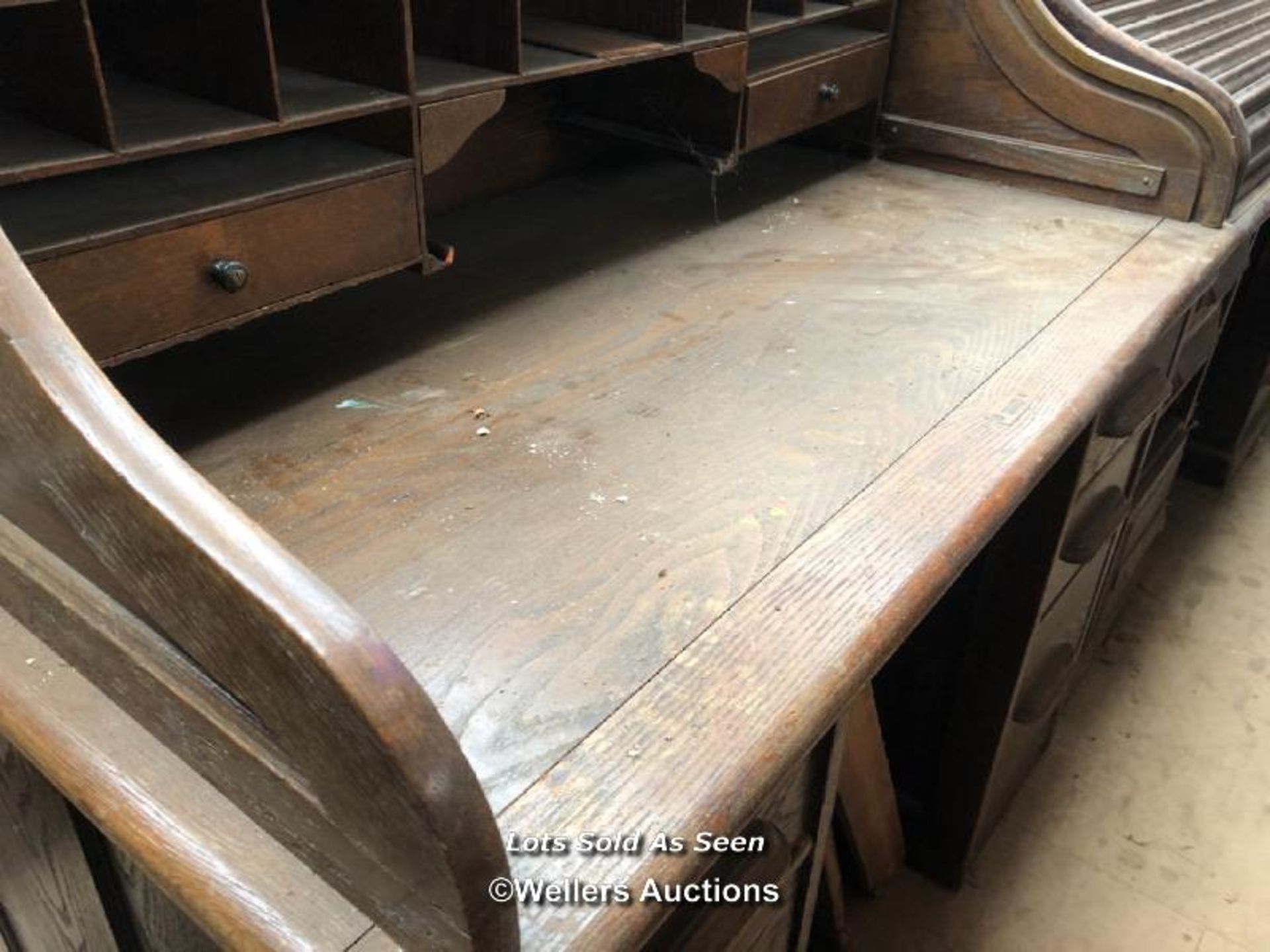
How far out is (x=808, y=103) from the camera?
1.33 meters

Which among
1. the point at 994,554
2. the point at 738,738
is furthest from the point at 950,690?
the point at 738,738

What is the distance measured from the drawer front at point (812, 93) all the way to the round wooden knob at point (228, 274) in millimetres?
674

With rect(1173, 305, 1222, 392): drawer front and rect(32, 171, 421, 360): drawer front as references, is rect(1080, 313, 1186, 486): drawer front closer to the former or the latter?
rect(1173, 305, 1222, 392): drawer front

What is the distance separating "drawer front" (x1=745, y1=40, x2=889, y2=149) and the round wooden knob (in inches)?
26.5

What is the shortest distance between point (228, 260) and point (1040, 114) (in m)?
1.09

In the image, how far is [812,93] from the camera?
133cm

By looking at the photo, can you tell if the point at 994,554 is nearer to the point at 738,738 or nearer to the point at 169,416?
the point at 738,738

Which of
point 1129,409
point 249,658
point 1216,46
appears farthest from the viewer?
point 1216,46

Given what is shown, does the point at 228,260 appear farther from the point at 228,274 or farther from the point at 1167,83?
the point at 1167,83

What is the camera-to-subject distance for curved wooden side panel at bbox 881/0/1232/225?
1304 millimetres

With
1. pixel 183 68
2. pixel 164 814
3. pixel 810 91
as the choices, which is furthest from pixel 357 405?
pixel 810 91

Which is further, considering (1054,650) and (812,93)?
(1054,650)

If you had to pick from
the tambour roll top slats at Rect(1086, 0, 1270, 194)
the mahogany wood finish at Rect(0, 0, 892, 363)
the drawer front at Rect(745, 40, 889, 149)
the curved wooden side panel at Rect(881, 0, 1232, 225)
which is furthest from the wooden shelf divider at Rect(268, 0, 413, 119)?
the tambour roll top slats at Rect(1086, 0, 1270, 194)

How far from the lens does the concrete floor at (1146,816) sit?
1455mm
